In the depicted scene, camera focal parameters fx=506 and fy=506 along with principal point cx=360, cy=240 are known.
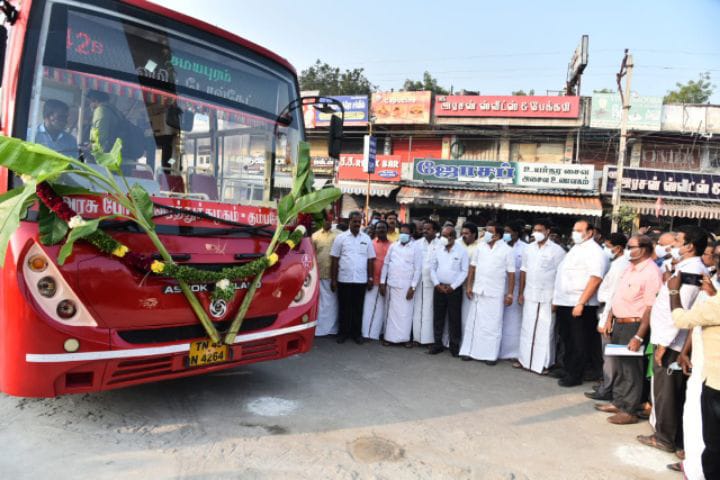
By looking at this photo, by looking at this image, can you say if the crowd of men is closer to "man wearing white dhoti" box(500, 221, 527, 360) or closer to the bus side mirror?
"man wearing white dhoti" box(500, 221, 527, 360)

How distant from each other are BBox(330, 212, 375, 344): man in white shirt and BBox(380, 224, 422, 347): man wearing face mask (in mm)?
351

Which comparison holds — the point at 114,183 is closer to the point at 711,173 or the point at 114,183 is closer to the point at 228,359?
the point at 228,359

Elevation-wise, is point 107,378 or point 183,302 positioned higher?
point 183,302

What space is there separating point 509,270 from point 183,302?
13.6ft

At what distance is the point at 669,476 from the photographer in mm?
3441

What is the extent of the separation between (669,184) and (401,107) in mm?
11980

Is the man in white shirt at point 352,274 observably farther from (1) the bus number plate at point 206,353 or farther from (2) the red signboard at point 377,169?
(2) the red signboard at point 377,169

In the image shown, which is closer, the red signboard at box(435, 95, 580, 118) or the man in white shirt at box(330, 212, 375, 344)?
the man in white shirt at box(330, 212, 375, 344)

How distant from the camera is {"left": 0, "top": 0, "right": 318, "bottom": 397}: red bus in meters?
3.16

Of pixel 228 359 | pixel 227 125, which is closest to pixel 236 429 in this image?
pixel 228 359

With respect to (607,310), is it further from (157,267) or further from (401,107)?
(401,107)

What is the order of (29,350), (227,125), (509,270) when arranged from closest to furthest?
(29,350), (227,125), (509,270)

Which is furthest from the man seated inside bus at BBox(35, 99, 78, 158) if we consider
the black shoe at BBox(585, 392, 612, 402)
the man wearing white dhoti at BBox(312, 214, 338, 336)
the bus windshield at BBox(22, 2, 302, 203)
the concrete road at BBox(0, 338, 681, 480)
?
the black shoe at BBox(585, 392, 612, 402)

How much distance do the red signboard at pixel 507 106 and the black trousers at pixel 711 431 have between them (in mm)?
21411
